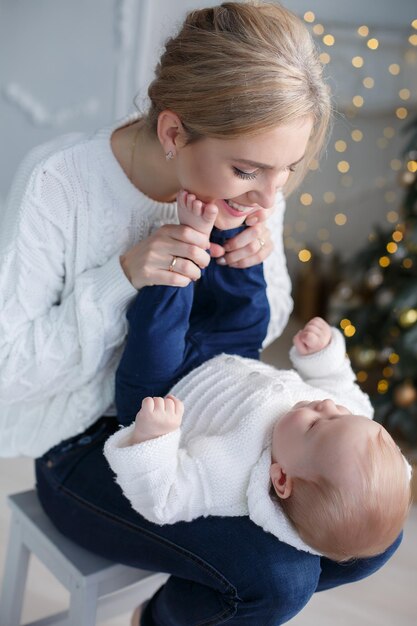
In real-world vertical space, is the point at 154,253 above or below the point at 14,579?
above

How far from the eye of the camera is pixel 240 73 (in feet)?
3.89

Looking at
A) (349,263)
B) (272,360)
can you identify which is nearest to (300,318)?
(272,360)

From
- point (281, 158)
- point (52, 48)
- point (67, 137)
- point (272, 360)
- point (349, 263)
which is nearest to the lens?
point (281, 158)

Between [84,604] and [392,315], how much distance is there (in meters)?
1.47

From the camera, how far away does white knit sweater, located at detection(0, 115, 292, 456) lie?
1.35 metres

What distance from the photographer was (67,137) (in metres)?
1.46

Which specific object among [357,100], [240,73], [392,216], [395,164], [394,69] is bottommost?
[392,216]

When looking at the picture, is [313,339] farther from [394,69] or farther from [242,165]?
[394,69]

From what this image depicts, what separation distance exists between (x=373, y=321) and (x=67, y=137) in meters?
1.42

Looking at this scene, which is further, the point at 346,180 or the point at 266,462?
the point at 346,180

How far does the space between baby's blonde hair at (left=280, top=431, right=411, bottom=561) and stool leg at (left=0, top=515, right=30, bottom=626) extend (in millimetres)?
640

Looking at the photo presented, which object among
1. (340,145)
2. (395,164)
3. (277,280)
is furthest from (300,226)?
(277,280)

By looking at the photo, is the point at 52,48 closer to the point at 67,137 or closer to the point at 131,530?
the point at 67,137

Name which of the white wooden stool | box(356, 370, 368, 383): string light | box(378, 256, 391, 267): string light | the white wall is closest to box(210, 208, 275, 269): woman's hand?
the white wooden stool
